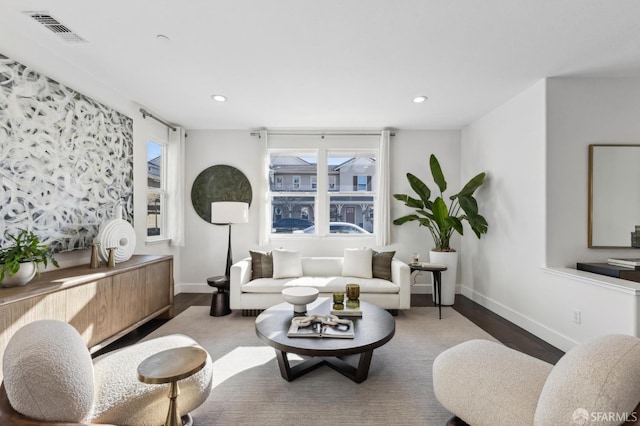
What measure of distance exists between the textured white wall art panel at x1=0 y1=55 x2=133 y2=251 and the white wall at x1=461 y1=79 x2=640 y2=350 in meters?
4.57

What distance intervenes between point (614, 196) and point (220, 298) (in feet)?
14.3

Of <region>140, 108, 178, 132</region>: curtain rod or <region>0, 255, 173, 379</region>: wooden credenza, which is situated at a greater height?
<region>140, 108, 178, 132</region>: curtain rod

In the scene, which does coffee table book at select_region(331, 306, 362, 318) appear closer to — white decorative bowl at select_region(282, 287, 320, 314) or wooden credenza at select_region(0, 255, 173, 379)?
white decorative bowl at select_region(282, 287, 320, 314)

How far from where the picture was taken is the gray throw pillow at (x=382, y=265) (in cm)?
381

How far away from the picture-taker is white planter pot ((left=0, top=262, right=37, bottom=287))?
6.17 feet

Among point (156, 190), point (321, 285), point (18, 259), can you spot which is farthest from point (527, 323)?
point (156, 190)

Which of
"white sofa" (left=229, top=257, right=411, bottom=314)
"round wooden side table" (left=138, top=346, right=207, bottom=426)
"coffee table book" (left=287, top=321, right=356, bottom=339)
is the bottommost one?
"white sofa" (left=229, top=257, right=411, bottom=314)

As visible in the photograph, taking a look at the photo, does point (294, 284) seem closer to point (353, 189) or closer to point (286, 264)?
point (286, 264)

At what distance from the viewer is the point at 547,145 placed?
2.88m

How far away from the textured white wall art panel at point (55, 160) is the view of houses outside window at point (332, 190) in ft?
7.23

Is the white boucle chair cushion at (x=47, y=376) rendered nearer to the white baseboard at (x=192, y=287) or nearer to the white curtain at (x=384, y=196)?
the white baseboard at (x=192, y=287)

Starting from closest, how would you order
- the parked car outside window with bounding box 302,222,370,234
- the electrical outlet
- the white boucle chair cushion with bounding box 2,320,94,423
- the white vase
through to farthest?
the white boucle chair cushion with bounding box 2,320,94,423 < the electrical outlet < the white vase < the parked car outside window with bounding box 302,222,370,234

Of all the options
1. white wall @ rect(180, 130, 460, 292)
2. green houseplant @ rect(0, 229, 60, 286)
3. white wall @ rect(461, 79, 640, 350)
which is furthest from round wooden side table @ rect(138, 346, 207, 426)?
white wall @ rect(180, 130, 460, 292)

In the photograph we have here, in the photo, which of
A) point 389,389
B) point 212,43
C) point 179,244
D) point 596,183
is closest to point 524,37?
point 596,183
